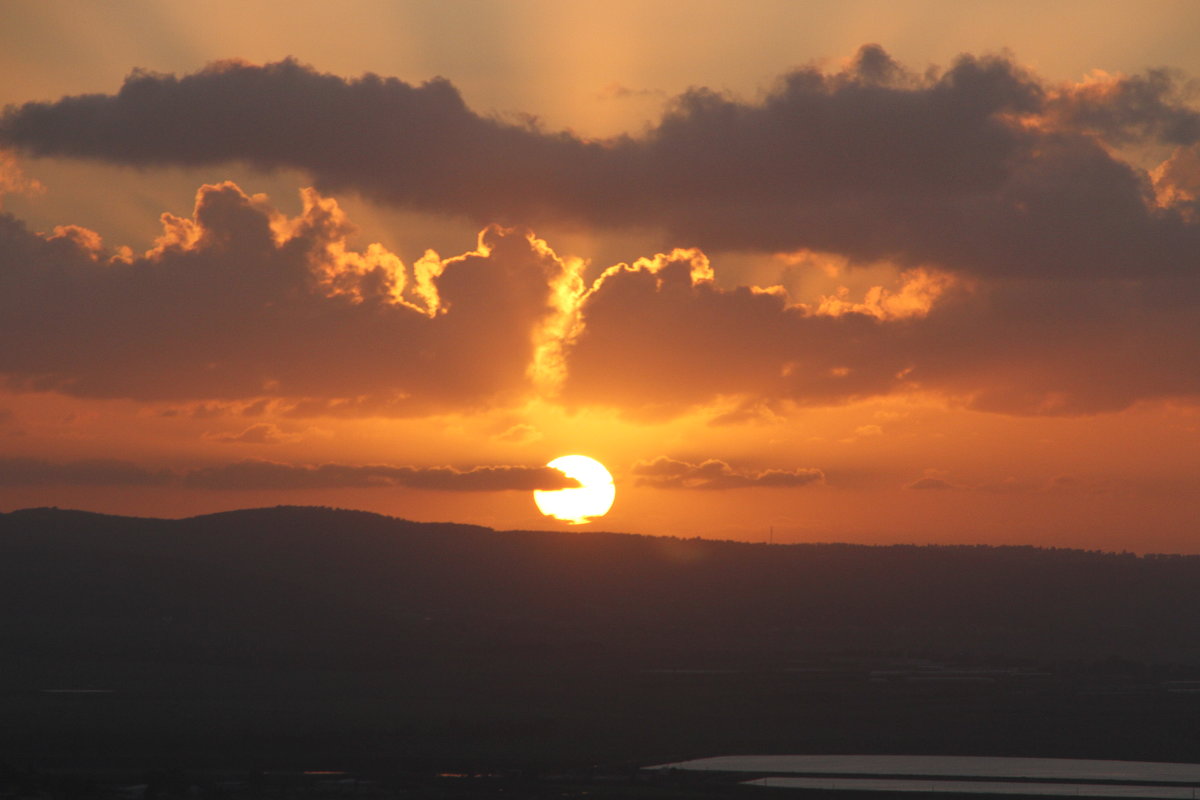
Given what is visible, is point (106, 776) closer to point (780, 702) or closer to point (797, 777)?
point (797, 777)

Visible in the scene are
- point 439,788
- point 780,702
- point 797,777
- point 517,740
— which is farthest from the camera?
point 780,702

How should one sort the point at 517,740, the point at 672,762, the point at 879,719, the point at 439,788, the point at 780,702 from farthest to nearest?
1. the point at 780,702
2. the point at 879,719
3. the point at 517,740
4. the point at 672,762
5. the point at 439,788

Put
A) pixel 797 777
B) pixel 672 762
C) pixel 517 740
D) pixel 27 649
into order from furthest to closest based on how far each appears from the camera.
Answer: pixel 27 649
pixel 517 740
pixel 672 762
pixel 797 777

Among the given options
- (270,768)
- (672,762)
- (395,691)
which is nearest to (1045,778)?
(672,762)

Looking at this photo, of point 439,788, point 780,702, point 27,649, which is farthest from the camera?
point 27,649

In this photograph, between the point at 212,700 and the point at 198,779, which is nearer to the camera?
the point at 198,779

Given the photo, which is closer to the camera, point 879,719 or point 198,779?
point 198,779

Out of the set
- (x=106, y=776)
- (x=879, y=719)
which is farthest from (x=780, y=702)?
(x=106, y=776)

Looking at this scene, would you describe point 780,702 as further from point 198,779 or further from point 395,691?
point 198,779
